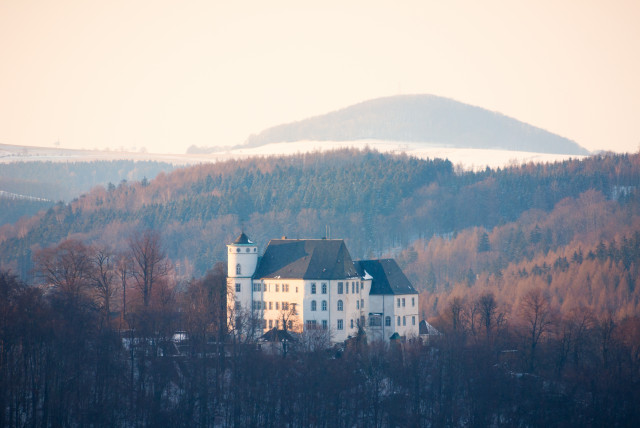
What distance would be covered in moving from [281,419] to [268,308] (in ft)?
60.0

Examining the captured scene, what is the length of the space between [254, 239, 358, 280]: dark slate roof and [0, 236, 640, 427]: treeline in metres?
5.47

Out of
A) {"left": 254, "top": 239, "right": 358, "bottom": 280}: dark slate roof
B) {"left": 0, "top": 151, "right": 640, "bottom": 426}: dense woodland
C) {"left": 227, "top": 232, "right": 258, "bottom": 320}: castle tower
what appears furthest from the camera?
{"left": 227, "top": 232, "right": 258, "bottom": 320}: castle tower

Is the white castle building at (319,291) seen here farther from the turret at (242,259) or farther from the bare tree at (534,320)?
the bare tree at (534,320)

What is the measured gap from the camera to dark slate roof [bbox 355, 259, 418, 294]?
128 m

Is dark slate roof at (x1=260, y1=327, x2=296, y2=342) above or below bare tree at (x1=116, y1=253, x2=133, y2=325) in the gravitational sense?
below

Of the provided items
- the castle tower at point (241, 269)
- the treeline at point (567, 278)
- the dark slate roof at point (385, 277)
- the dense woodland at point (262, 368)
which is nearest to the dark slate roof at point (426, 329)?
the dense woodland at point (262, 368)

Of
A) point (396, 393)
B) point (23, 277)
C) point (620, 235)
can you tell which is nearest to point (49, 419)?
point (396, 393)

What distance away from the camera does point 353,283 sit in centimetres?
12544

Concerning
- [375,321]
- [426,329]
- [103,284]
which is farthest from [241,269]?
[426,329]

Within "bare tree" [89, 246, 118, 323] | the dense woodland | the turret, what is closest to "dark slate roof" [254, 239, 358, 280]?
the turret

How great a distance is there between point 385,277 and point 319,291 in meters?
7.07

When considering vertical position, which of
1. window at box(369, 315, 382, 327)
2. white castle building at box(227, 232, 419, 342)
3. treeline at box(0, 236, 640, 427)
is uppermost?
white castle building at box(227, 232, 419, 342)

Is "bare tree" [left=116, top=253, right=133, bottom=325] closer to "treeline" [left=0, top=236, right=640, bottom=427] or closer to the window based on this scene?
"treeline" [left=0, top=236, right=640, bottom=427]

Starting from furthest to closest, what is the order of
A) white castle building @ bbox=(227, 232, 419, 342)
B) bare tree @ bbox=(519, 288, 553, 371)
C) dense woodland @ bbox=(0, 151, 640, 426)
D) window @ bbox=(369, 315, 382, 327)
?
1. window @ bbox=(369, 315, 382, 327)
2. white castle building @ bbox=(227, 232, 419, 342)
3. bare tree @ bbox=(519, 288, 553, 371)
4. dense woodland @ bbox=(0, 151, 640, 426)
